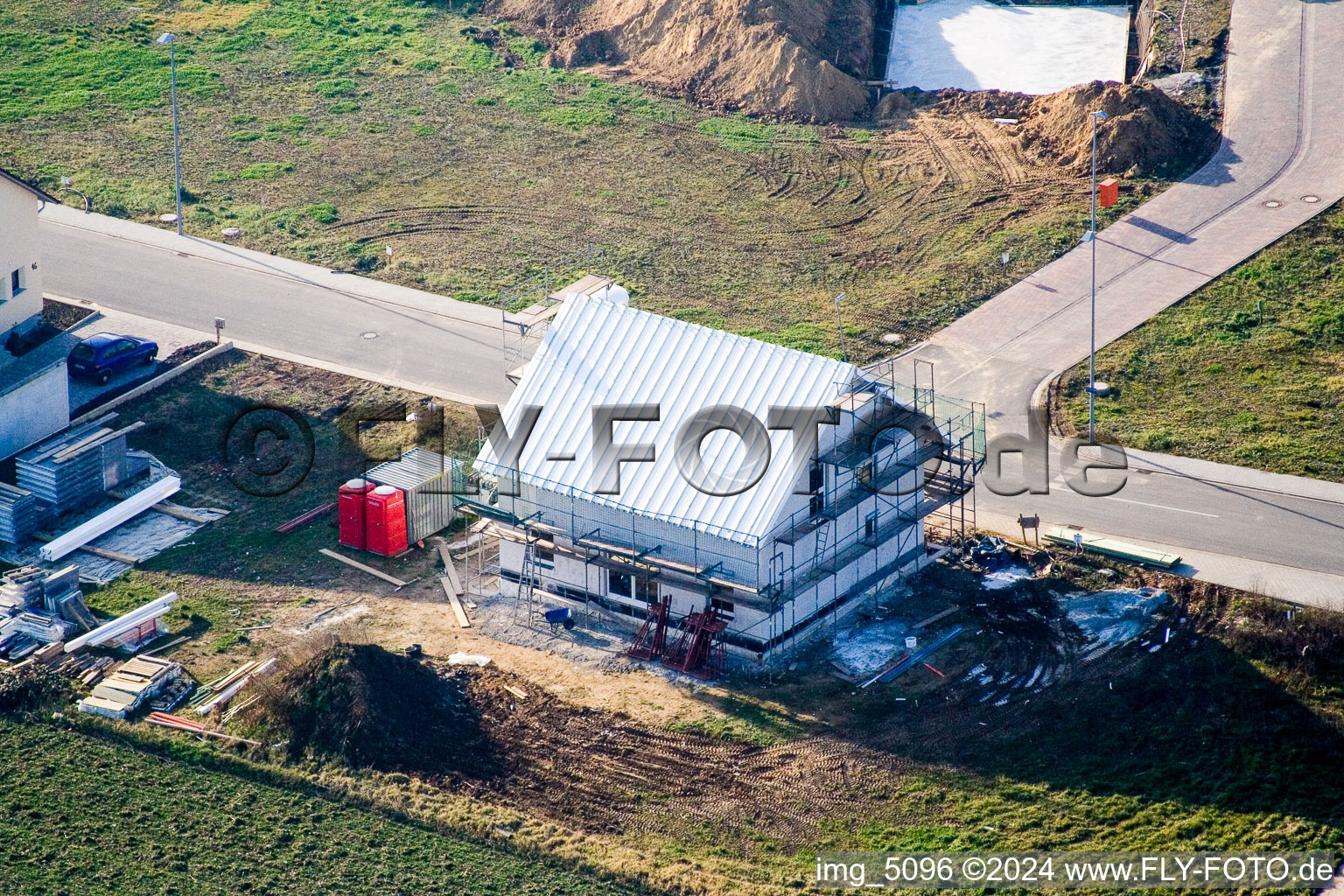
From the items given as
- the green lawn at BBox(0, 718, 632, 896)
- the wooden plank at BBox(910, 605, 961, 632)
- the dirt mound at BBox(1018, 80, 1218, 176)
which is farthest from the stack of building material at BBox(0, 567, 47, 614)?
the dirt mound at BBox(1018, 80, 1218, 176)

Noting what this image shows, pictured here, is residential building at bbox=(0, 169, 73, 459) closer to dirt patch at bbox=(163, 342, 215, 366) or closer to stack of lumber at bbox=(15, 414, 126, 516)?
stack of lumber at bbox=(15, 414, 126, 516)

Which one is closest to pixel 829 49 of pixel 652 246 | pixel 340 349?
pixel 652 246

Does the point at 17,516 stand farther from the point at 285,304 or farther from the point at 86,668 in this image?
the point at 285,304

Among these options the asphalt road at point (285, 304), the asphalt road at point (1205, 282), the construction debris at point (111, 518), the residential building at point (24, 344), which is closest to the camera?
the construction debris at point (111, 518)

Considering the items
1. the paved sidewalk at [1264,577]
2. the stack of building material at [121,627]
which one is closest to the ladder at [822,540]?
the paved sidewalk at [1264,577]

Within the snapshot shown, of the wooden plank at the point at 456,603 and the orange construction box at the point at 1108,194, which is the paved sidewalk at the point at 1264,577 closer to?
the wooden plank at the point at 456,603

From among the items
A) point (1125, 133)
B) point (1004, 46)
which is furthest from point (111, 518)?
point (1004, 46)

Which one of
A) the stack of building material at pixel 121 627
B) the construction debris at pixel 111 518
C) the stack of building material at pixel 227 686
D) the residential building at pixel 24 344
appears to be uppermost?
the residential building at pixel 24 344
